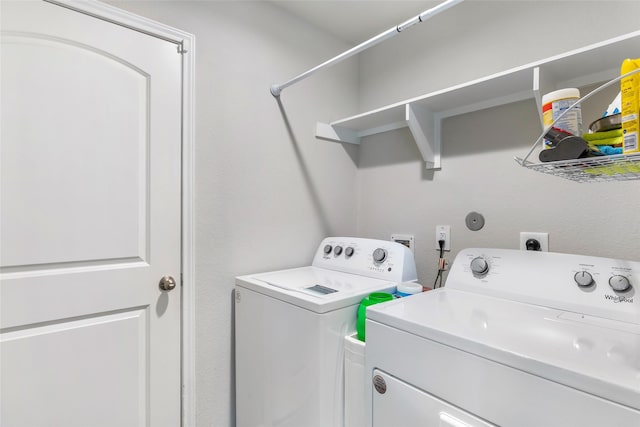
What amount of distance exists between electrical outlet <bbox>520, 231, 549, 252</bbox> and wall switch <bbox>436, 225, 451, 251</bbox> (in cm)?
33

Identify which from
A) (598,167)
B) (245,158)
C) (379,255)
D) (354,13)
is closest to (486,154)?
(379,255)

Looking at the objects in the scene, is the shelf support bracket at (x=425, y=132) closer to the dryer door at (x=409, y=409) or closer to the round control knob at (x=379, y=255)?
the round control knob at (x=379, y=255)

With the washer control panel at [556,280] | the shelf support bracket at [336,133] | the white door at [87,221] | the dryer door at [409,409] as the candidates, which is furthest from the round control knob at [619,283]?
the white door at [87,221]

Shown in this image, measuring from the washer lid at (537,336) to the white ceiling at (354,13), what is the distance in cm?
153

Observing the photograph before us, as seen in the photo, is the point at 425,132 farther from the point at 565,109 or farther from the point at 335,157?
the point at 565,109

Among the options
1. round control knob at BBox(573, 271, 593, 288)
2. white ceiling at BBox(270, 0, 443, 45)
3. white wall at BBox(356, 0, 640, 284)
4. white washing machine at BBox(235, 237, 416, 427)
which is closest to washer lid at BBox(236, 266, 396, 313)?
white washing machine at BBox(235, 237, 416, 427)

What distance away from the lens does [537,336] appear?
823 millimetres

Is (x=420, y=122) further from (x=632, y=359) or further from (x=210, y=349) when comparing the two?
(x=210, y=349)

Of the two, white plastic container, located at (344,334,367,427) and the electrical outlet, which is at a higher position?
the electrical outlet

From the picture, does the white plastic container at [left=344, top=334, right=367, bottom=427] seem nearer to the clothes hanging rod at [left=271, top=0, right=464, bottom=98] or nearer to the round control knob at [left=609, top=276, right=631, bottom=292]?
the round control knob at [left=609, top=276, right=631, bottom=292]

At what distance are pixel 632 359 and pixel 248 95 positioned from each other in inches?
66.5

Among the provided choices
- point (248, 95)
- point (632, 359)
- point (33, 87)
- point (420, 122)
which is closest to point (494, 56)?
point (420, 122)

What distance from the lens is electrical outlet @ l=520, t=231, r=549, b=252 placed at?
133 cm

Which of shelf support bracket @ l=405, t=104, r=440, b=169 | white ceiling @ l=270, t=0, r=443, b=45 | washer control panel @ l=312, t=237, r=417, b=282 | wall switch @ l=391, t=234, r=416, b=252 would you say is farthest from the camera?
wall switch @ l=391, t=234, r=416, b=252
